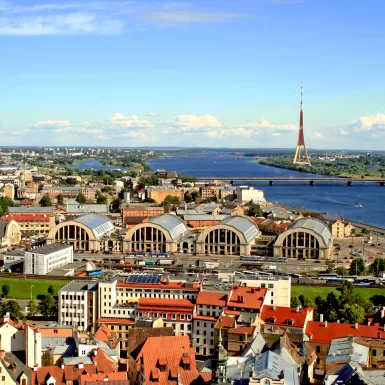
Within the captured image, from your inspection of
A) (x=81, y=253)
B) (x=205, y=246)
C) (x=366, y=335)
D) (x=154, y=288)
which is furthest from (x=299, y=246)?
(x=366, y=335)

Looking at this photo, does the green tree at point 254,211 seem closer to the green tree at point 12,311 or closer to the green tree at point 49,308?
the green tree at point 49,308

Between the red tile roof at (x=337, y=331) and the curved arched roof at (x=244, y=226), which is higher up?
the curved arched roof at (x=244, y=226)

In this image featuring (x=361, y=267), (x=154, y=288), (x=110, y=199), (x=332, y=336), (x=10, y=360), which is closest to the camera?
(x=10, y=360)

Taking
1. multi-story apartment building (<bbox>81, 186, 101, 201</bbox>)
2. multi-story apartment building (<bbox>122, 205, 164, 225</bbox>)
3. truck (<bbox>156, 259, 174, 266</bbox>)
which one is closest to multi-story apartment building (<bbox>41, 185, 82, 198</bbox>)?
multi-story apartment building (<bbox>81, 186, 101, 201</bbox>)

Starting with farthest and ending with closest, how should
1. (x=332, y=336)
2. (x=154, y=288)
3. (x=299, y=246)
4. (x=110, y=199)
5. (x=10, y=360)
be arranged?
(x=110, y=199), (x=299, y=246), (x=154, y=288), (x=332, y=336), (x=10, y=360)

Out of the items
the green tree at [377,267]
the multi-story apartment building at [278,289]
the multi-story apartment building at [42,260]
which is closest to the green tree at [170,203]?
the multi-story apartment building at [42,260]

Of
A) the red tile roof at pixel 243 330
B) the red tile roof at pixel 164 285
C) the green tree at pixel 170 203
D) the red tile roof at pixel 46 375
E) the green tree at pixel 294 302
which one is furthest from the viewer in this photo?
the green tree at pixel 170 203

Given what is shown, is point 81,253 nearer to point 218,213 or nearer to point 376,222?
point 218,213
